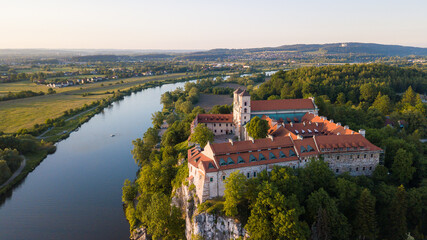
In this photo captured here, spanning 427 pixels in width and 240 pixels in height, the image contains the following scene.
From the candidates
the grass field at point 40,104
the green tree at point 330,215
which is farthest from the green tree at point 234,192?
the grass field at point 40,104

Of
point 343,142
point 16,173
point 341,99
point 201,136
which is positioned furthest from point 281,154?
point 341,99

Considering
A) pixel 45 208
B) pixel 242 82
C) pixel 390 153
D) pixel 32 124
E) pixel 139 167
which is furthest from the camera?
pixel 242 82

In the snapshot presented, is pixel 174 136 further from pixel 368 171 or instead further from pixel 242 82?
pixel 242 82

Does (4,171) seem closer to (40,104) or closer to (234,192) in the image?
(234,192)

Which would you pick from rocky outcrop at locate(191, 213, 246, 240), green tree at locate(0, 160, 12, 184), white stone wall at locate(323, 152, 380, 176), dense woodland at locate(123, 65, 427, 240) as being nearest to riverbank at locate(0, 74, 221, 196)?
green tree at locate(0, 160, 12, 184)

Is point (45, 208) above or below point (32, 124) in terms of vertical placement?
below

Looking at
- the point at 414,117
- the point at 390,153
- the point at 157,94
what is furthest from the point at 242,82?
the point at 390,153
